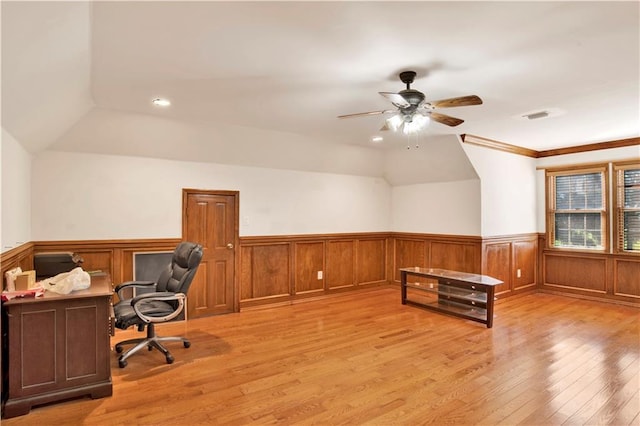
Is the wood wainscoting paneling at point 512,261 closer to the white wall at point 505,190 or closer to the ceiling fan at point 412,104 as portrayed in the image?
the white wall at point 505,190

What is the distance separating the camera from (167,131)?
168 inches

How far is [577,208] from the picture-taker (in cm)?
594

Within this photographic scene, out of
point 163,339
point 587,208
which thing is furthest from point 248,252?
point 587,208

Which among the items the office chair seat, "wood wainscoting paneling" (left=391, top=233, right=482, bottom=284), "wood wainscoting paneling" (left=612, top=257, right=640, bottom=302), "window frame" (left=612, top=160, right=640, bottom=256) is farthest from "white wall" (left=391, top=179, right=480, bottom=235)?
the office chair seat

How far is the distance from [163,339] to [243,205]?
7.27 feet

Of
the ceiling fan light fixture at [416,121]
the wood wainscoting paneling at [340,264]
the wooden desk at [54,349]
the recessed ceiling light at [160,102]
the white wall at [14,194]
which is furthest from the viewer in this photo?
the wood wainscoting paneling at [340,264]

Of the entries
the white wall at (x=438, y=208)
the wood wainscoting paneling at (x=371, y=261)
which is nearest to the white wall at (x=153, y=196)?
the wood wainscoting paneling at (x=371, y=261)

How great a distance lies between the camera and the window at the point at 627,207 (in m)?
5.32

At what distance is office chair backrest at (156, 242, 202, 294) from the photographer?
11.4 feet

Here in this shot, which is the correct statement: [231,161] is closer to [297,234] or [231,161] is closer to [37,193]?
[297,234]

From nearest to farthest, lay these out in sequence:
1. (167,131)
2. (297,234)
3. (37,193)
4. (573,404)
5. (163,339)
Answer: (573,404)
(163,339)
(37,193)
(167,131)
(297,234)

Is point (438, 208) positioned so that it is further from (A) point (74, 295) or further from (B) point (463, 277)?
(A) point (74, 295)

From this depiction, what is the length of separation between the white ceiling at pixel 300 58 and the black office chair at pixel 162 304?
1572mm

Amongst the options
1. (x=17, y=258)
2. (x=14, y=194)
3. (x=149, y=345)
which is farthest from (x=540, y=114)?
(x=17, y=258)
